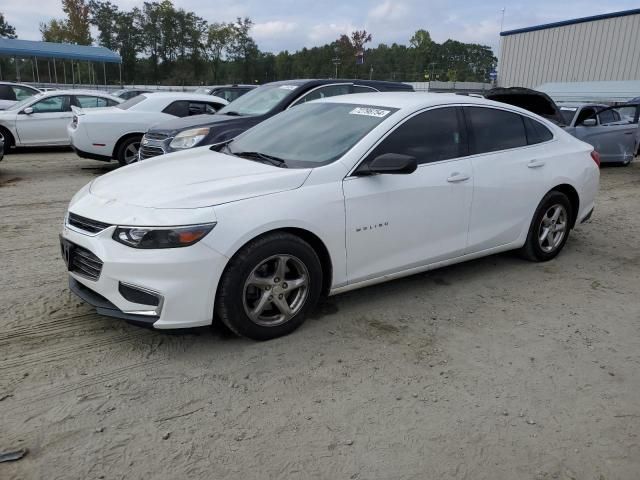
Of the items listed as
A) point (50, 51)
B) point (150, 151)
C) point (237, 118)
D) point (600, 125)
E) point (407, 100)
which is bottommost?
point (150, 151)

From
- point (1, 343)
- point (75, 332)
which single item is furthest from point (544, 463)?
point (1, 343)

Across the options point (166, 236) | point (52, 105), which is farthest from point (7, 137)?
point (166, 236)

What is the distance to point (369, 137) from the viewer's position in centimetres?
396

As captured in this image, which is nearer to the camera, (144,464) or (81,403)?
(144,464)

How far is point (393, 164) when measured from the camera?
146 inches

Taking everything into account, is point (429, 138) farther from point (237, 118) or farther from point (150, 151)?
point (150, 151)

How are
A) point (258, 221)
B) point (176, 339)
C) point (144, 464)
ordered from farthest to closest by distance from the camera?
point (176, 339) < point (258, 221) < point (144, 464)

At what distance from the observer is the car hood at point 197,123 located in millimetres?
7621

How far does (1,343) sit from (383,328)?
8.33 feet

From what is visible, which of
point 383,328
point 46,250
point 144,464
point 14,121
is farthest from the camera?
point 14,121

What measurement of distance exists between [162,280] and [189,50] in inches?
2966

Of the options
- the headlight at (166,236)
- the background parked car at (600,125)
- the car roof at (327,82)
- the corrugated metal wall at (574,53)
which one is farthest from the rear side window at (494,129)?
the corrugated metal wall at (574,53)

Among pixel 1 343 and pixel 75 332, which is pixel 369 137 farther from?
pixel 1 343

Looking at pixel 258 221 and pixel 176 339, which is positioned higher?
pixel 258 221
